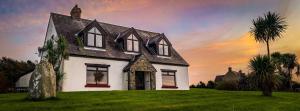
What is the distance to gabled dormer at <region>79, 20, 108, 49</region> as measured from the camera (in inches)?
1455

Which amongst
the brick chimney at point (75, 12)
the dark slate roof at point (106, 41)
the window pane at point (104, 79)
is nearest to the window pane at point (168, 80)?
the dark slate roof at point (106, 41)

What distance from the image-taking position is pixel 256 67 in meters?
30.7

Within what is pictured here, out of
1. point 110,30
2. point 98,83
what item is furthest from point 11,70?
point 98,83

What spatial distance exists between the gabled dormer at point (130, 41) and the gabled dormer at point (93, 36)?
10.0 ft

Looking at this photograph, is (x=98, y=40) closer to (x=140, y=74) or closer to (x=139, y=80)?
(x=140, y=74)

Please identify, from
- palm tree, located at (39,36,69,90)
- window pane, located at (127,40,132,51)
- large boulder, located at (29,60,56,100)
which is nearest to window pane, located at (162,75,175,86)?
window pane, located at (127,40,132,51)

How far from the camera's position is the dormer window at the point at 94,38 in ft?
122

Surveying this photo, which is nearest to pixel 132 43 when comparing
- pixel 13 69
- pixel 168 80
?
pixel 168 80

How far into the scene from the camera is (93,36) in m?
Result: 37.6

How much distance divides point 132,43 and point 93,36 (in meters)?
5.65

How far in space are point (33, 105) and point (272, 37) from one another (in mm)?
37441

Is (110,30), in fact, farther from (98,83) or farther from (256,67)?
(256,67)

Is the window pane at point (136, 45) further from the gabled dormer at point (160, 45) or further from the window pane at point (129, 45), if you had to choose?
the gabled dormer at point (160, 45)

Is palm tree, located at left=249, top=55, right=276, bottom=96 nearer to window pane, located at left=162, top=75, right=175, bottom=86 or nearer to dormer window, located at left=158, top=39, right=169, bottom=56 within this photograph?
window pane, located at left=162, top=75, right=175, bottom=86
